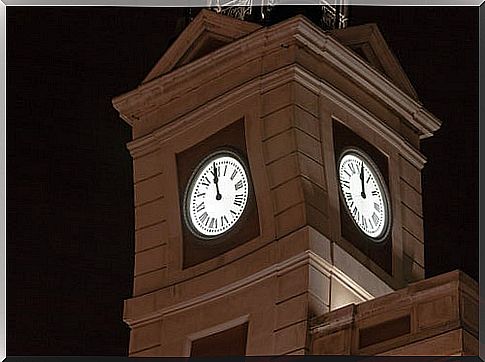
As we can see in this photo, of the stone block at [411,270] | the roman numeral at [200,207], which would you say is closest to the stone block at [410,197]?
the stone block at [411,270]

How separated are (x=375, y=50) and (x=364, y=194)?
1.42 ft

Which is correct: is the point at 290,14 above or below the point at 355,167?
above

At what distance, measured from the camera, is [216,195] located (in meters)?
5.37

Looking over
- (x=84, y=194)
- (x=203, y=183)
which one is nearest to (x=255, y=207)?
(x=203, y=183)

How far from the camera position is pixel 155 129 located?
214 inches

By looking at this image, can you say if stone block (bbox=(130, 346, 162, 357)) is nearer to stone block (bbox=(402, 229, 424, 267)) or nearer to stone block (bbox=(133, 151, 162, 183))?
stone block (bbox=(133, 151, 162, 183))

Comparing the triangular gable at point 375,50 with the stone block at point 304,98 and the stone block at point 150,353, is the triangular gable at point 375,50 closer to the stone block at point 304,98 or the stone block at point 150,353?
the stone block at point 304,98

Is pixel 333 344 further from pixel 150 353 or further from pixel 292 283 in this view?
pixel 150 353

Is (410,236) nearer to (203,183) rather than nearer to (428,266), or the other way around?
(428,266)

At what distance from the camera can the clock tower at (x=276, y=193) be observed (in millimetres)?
5223

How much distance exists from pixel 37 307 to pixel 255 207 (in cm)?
69

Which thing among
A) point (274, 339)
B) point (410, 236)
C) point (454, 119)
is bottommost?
point (274, 339)

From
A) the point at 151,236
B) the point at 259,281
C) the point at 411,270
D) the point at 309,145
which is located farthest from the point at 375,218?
the point at 151,236

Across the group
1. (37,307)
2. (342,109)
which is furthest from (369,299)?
(37,307)
